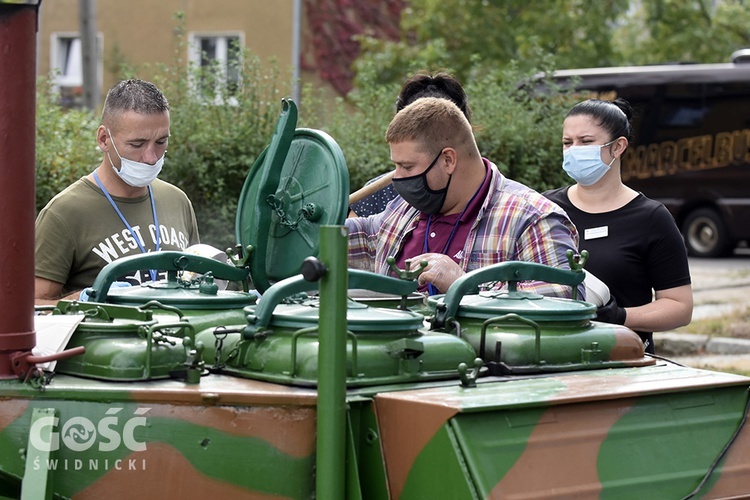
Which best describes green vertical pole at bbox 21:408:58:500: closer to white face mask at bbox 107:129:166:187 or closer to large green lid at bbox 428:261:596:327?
large green lid at bbox 428:261:596:327

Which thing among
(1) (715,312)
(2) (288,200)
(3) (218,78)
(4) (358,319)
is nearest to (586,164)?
(2) (288,200)

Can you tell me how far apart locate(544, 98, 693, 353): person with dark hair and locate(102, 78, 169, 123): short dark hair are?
5.81 feet

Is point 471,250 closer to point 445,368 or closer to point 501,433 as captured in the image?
point 445,368

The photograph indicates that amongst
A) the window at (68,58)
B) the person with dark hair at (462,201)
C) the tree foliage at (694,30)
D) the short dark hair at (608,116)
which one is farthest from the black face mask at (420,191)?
the window at (68,58)

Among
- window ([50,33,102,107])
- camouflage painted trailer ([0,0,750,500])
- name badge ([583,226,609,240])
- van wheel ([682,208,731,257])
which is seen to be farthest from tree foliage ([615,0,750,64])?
camouflage painted trailer ([0,0,750,500])

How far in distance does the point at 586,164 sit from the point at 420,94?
0.79 m

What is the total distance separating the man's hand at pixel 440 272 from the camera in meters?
3.70

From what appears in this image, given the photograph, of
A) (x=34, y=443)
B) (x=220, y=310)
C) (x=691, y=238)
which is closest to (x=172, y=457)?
(x=34, y=443)

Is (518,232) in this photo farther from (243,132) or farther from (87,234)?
(243,132)

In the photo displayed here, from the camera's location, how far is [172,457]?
109 inches

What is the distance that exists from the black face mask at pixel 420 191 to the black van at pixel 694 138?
13.8 metres

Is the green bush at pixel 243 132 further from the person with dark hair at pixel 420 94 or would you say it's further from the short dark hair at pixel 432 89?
the short dark hair at pixel 432 89

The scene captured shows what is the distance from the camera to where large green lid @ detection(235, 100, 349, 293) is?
147 inches

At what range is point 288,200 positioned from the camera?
3816 mm
